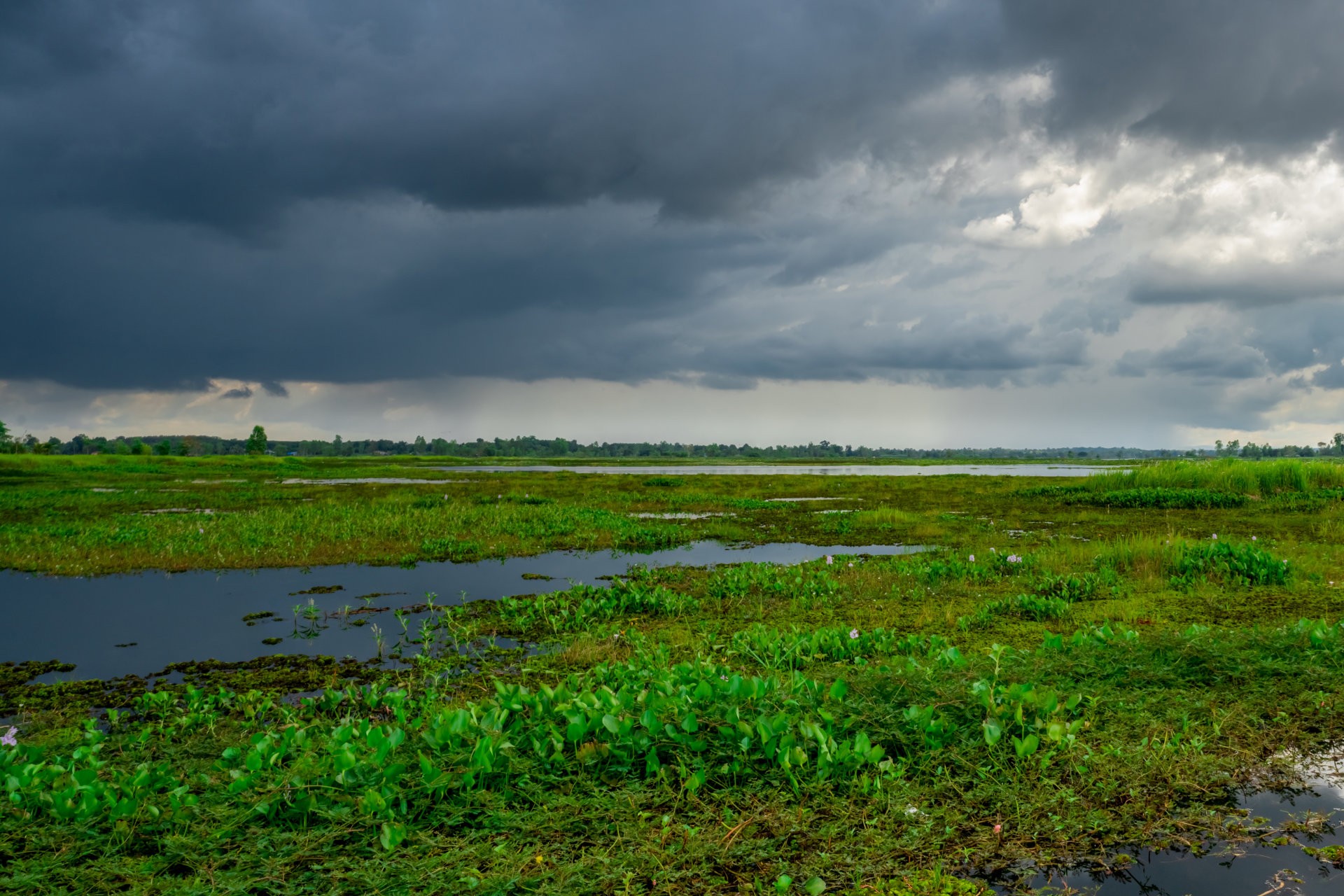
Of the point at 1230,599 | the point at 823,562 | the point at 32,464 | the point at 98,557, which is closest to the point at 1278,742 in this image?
the point at 1230,599

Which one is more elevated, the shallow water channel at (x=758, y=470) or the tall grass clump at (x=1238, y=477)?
the tall grass clump at (x=1238, y=477)

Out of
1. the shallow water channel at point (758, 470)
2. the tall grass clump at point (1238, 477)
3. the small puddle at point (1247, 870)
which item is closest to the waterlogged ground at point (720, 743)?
the small puddle at point (1247, 870)

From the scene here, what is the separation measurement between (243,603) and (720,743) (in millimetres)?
9690

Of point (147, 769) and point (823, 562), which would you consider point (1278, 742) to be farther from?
point (823, 562)

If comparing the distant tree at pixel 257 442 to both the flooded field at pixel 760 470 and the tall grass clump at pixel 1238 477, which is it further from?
the tall grass clump at pixel 1238 477

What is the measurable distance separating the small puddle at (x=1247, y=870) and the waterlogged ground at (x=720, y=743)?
17 mm

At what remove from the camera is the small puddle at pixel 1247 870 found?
3.21 m

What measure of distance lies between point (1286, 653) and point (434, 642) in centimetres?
842

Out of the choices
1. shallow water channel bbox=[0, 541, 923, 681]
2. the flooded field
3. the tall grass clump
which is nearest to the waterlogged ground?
shallow water channel bbox=[0, 541, 923, 681]

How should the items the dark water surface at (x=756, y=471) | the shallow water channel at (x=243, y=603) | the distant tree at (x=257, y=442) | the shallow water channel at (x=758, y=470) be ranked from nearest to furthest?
the shallow water channel at (x=243, y=603) < the shallow water channel at (x=758, y=470) < the dark water surface at (x=756, y=471) < the distant tree at (x=257, y=442)

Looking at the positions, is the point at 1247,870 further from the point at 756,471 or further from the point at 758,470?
the point at 758,470

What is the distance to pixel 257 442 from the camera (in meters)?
115

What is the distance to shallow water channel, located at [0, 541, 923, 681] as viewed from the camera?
832 cm

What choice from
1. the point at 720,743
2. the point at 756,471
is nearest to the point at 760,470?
the point at 756,471
